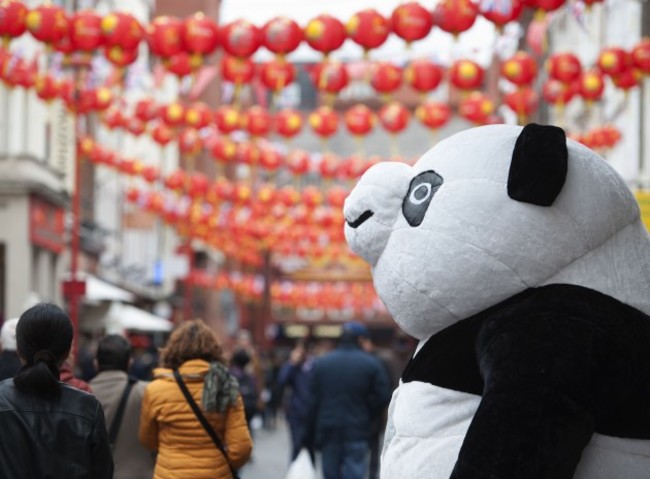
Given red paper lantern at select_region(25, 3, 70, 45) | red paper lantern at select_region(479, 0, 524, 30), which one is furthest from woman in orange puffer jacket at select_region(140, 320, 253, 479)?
red paper lantern at select_region(25, 3, 70, 45)

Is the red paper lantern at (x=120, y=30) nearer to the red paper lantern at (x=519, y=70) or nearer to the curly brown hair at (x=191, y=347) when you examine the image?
the red paper lantern at (x=519, y=70)

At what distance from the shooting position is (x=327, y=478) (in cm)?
1206

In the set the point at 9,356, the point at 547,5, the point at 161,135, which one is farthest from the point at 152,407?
the point at 161,135

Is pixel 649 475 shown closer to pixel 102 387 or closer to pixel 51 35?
Answer: pixel 102 387

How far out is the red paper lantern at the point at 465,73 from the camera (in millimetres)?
18469

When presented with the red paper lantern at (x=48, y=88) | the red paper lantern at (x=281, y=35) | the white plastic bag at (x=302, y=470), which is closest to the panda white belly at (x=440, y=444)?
the white plastic bag at (x=302, y=470)

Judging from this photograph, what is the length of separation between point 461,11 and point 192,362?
26.1 feet

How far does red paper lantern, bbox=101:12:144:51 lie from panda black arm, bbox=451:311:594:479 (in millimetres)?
12971

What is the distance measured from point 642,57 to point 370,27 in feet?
10.6

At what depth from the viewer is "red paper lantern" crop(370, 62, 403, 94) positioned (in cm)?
1895

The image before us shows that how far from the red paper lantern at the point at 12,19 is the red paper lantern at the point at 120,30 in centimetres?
106

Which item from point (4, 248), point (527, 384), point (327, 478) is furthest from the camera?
point (4, 248)

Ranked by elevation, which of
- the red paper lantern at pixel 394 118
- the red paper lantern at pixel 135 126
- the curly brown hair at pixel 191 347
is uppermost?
the curly brown hair at pixel 191 347

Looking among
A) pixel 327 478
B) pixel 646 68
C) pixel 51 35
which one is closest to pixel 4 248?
pixel 51 35
